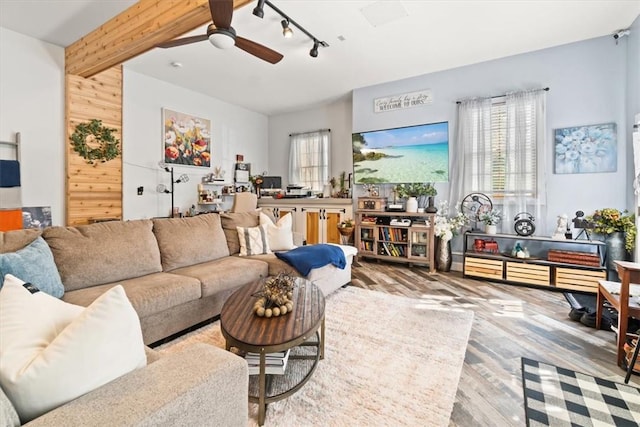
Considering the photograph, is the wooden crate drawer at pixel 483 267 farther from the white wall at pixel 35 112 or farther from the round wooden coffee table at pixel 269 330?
the white wall at pixel 35 112

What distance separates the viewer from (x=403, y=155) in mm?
4730

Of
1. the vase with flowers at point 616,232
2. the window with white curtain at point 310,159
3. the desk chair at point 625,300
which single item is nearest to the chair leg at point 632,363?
the desk chair at point 625,300

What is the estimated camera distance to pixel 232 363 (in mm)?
951

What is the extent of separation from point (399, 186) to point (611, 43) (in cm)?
298

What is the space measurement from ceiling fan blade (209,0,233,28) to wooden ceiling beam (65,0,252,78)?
0.38 m

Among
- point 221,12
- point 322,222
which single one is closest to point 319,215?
point 322,222

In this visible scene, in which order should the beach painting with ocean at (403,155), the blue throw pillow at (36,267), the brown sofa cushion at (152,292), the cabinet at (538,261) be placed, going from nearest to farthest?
the blue throw pillow at (36,267), the brown sofa cushion at (152,292), the cabinet at (538,261), the beach painting with ocean at (403,155)

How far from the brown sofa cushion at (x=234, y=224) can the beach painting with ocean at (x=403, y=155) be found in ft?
7.61

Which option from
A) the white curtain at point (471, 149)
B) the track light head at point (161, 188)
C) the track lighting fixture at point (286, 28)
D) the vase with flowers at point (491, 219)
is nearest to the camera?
the track lighting fixture at point (286, 28)

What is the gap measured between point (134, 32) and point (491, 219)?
4730 millimetres

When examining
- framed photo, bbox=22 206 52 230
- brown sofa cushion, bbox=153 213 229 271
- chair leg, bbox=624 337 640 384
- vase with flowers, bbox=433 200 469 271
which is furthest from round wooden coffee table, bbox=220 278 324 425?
framed photo, bbox=22 206 52 230

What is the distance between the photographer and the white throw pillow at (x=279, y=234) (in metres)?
3.42

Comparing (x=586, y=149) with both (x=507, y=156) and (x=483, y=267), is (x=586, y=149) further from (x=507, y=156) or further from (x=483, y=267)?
(x=483, y=267)

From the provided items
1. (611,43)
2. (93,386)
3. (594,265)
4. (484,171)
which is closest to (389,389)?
(93,386)
